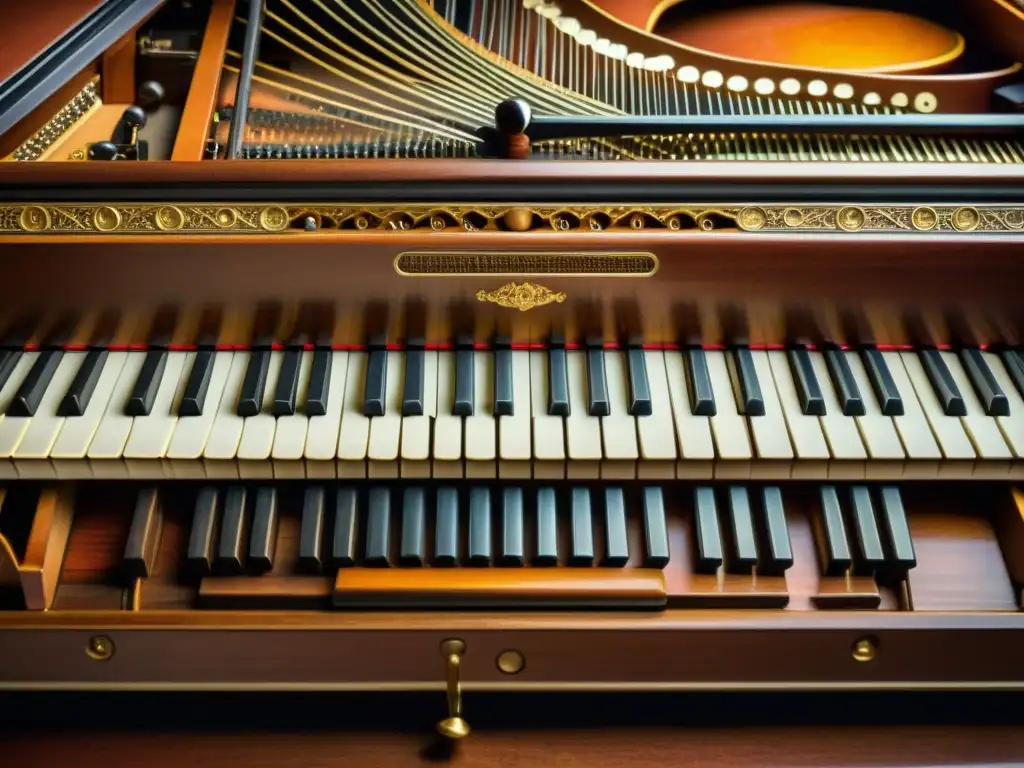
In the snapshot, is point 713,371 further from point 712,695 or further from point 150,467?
point 150,467

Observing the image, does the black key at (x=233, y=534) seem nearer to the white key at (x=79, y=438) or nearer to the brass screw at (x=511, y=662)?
the white key at (x=79, y=438)

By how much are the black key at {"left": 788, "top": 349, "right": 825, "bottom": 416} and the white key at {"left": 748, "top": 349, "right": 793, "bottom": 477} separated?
0.04 m

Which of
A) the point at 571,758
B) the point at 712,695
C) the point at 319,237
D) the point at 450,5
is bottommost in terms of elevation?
the point at 571,758

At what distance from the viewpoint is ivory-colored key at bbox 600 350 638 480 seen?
1249 millimetres

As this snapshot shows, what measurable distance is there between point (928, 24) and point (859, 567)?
119cm

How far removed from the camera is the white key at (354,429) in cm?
124

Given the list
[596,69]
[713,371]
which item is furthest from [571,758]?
[596,69]

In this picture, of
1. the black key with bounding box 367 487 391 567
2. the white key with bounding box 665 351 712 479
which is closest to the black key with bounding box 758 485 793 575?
the white key with bounding box 665 351 712 479

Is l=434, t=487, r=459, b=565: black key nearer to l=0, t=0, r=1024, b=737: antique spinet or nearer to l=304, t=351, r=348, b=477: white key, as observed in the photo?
l=0, t=0, r=1024, b=737: antique spinet

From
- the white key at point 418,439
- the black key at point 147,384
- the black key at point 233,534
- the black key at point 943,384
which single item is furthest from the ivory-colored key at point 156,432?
the black key at point 943,384

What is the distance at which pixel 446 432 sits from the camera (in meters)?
1.27

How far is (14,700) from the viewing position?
135 centimetres

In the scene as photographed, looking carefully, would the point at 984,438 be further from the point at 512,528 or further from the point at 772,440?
the point at 512,528

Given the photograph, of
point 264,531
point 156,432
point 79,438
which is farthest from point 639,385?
point 79,438
